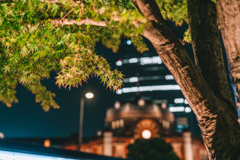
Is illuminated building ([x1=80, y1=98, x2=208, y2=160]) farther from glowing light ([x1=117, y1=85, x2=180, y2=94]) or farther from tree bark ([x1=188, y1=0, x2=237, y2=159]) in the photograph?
glowing light ([x1=117, y1=85, x2=180, y2=94])

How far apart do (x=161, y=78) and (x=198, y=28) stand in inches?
5079

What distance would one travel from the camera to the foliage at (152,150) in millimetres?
38875

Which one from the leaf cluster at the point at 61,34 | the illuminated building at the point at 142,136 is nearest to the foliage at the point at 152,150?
the illuminated building at the point at 142,136

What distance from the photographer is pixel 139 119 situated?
56.5 meters

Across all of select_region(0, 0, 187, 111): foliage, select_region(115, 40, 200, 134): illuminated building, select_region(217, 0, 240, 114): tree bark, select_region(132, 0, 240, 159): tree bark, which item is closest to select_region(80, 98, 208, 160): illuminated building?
select_region(0, 0, 187, 111): foliage

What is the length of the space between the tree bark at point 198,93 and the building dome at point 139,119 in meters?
48.8

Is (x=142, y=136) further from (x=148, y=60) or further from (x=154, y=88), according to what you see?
(x=148, y=60)

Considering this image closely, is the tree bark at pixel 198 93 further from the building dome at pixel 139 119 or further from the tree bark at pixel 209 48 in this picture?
the building dome at pixel 139 119

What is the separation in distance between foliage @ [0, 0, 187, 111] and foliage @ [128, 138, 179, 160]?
108 feet

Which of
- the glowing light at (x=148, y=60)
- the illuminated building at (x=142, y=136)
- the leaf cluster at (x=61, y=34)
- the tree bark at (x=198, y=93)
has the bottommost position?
the tree bark at (x=198, y=93)

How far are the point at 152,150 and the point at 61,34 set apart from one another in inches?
1454

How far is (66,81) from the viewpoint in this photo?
5.39 meters

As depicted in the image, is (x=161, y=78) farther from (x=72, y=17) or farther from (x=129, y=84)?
(x=72, y=17)

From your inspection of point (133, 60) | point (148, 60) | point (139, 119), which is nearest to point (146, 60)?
point (148, 60)
